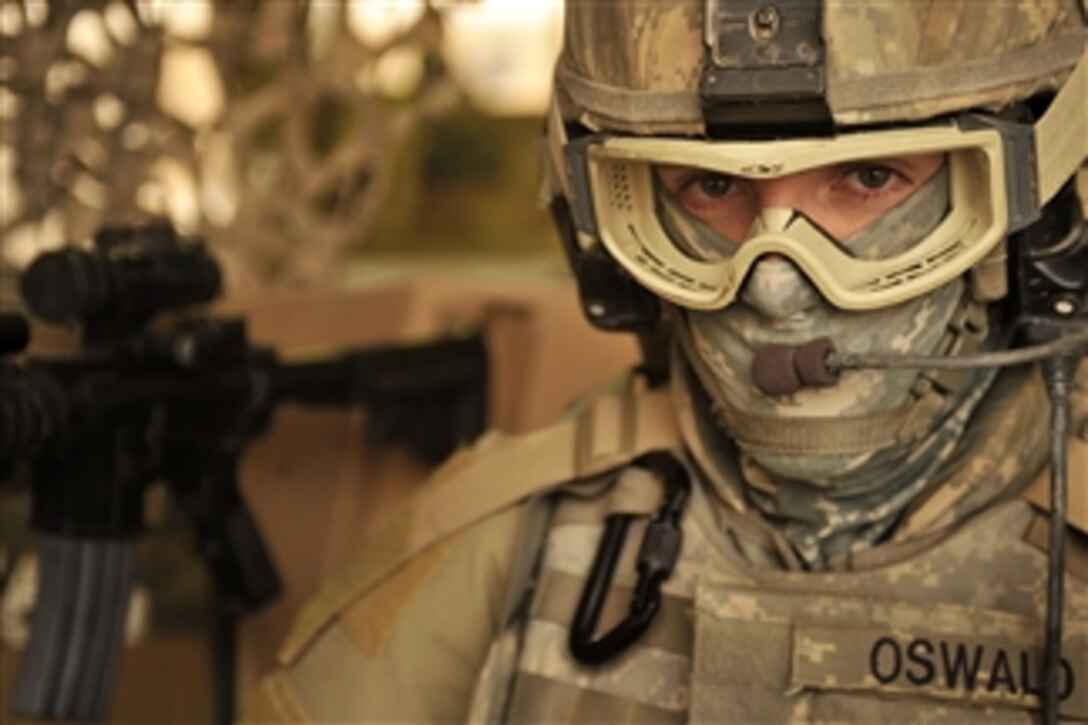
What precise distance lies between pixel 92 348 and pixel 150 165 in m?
0.66

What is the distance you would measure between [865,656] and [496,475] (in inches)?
15.2

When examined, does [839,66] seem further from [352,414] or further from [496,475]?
[352,414]

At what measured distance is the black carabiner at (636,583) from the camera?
1641 millimetres

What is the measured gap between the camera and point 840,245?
1500 millimetres

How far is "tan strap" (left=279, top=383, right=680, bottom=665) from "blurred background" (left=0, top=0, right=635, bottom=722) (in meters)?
0.55

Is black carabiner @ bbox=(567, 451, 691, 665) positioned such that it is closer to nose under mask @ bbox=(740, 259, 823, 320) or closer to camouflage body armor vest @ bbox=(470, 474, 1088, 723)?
camouflage body armor vest @ bbox=(470, 474, 1088, 723)

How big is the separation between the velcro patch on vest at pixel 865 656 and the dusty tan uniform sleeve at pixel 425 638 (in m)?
0.23

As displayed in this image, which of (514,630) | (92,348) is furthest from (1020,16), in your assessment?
(92,348)

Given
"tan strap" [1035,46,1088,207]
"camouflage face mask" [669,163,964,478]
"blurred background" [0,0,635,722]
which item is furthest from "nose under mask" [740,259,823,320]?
"blurred background" [0,0,635,722]

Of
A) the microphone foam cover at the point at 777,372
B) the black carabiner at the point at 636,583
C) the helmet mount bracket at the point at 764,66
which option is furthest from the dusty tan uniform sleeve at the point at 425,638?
the helmet mount bracket at the point at 764,66

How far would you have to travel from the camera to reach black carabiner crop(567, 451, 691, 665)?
1.64 metres

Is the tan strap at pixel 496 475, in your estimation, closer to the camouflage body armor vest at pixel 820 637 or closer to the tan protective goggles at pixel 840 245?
the camouflage body armor vest at pixel 820 637

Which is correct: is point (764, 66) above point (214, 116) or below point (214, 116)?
above

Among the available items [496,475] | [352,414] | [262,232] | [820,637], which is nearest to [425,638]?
[496,475]
